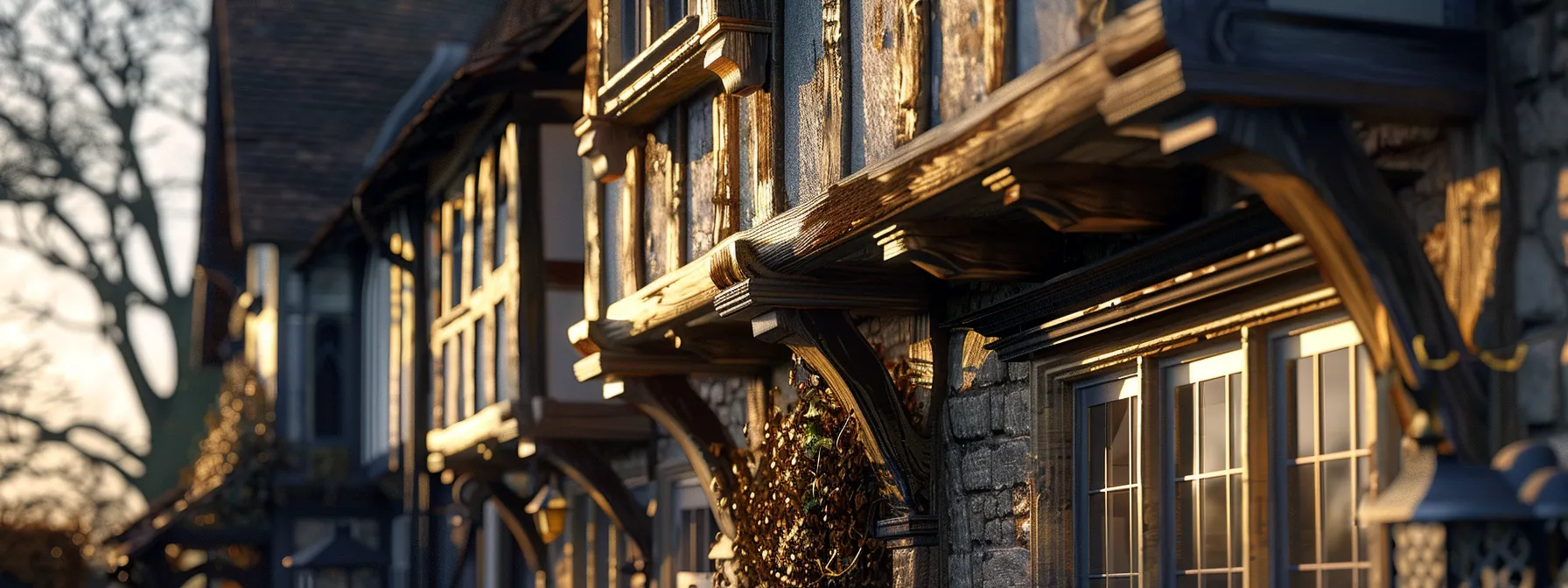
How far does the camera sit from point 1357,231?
5016 millimetres

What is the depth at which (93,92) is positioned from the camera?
91.2 feet

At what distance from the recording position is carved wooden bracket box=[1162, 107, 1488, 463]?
16.1ft

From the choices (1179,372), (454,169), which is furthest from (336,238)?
(1179,372)

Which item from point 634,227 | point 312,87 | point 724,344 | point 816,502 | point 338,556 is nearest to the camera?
point 816,502

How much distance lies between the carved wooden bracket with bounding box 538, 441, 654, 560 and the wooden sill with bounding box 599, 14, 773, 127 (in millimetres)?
3145

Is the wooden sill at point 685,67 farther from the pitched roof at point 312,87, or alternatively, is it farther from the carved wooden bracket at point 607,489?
the pitched roof at point 312,87

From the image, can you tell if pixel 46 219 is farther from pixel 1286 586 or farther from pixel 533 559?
pixel 1286 586

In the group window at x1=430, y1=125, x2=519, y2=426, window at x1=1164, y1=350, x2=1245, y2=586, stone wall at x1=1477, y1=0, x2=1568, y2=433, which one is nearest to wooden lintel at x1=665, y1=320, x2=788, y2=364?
window at x1=1164, y1=350, x2=1245, y2=586

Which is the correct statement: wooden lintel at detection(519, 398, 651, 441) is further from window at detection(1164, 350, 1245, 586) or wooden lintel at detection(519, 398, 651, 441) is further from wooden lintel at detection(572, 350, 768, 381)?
window at detection(1164, 350, 1245, 586)

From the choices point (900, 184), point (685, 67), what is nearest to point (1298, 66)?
point (900, 184)

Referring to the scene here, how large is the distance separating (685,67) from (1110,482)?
3321mm

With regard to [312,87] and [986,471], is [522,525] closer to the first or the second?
[986,471]

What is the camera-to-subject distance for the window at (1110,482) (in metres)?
7.01

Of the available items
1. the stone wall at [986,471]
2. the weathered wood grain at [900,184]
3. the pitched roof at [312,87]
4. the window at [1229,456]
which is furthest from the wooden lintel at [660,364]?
the pitched roof at [312,87]
